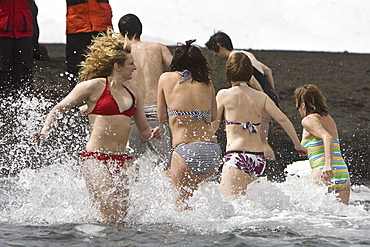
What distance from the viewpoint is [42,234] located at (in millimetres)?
5148

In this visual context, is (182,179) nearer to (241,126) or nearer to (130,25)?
(241,126)

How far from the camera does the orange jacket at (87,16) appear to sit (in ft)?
27.5

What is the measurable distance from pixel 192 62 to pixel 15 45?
3.78 metres

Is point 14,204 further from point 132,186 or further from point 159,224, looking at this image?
point 159,224

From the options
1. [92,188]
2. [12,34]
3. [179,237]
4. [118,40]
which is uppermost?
[12,34]

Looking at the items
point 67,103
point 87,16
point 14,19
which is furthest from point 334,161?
point 14,19

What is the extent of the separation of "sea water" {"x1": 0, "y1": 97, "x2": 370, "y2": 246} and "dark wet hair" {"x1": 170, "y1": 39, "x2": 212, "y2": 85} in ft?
3.10

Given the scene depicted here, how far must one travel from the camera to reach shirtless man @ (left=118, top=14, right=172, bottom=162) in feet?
21.9

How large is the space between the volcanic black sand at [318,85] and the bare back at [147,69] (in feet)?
8.30

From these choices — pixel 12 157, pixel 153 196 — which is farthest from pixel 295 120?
pixel 153 196

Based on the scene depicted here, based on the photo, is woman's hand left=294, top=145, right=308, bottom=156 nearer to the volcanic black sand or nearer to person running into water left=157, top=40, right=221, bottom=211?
person running into water left=157, top=40, right=221, bottom=211

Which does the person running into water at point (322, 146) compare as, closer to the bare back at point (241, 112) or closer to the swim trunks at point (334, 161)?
the swim trunks at point (334, 161)

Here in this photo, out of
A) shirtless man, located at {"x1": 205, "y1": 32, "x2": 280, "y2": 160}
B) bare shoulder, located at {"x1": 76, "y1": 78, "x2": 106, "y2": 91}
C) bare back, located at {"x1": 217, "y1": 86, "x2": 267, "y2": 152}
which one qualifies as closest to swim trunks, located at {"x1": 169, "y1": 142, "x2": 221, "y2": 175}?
bare back, located at {"x1": 217, "y1": 86, "x2": 267, "y2": 152}

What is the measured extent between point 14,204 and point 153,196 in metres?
1.43
